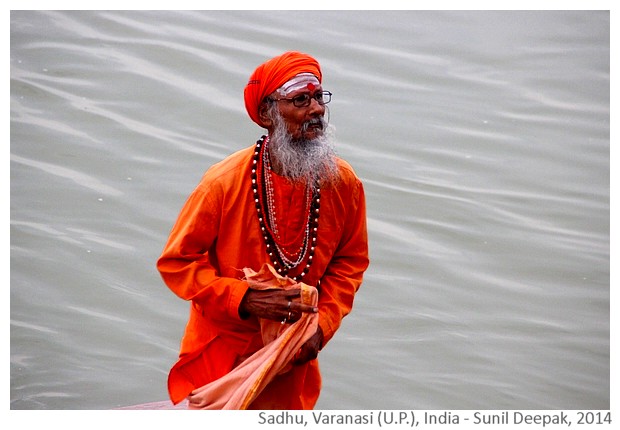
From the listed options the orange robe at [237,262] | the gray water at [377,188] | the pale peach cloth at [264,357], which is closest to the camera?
the pale peach cloth at [264,357]

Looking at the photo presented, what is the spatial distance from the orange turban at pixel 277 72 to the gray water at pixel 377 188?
2.22 metres

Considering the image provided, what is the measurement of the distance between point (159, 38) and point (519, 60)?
9.22ft

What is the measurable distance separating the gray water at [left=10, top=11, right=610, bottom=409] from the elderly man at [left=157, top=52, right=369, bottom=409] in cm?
175

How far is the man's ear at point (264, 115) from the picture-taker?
347cm

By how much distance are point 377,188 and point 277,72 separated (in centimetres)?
357

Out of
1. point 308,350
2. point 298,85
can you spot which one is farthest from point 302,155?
point 308,350

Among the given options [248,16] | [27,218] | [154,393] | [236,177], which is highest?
[248,16]

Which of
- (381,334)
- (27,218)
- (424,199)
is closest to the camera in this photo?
(381,334)

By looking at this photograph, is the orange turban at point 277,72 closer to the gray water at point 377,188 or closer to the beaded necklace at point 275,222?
the beaded necklace at point 275,222

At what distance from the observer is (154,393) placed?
17.0 ft

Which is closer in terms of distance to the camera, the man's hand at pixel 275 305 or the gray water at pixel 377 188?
the man's hand at pixel 275 305

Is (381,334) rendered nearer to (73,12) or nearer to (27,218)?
(27,218)

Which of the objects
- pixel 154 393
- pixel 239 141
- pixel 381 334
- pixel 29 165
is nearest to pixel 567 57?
pixel 239 141

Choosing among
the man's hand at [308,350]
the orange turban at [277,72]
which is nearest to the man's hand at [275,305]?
the man's hand at [308,350]
